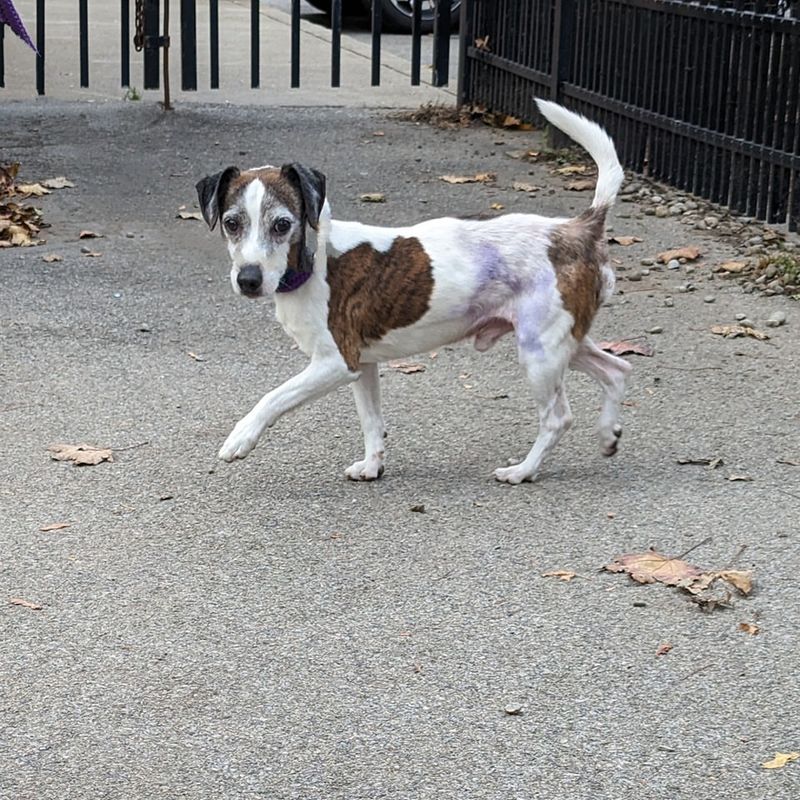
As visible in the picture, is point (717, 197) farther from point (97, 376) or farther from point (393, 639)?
point (393, 639)

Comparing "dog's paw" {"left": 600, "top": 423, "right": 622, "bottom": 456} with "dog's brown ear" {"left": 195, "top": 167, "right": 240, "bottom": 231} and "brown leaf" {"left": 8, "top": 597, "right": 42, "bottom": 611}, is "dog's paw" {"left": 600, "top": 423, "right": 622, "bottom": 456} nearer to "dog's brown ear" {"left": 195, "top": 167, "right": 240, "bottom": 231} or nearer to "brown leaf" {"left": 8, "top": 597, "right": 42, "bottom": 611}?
"dog's brown ear" {"left": 195, "top": 167, "right": 240, "bottom": 231}

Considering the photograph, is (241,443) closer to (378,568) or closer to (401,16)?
(378,568)

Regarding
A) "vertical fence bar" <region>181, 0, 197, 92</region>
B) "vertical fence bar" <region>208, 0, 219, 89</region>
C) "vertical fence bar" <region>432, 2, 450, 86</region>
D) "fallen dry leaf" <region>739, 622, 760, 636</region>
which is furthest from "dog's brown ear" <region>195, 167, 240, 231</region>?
"vertical fence bar" <region>432, 2, 450, 86</region>

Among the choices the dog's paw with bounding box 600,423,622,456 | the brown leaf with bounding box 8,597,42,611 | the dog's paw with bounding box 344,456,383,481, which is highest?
the dog's paw with bounding box 600,423,622,456

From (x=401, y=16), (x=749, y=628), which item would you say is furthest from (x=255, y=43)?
(x=749, y=628)

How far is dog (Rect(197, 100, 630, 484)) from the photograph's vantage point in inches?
212

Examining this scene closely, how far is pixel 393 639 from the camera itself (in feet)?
14.6

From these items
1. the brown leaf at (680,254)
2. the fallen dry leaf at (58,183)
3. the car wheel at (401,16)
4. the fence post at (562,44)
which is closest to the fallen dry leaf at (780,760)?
the brown leaf at (680,254)

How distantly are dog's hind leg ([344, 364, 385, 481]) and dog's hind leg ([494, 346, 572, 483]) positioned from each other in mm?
424

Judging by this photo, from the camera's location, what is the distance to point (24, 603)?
466cm

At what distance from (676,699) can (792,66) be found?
18.7 feet

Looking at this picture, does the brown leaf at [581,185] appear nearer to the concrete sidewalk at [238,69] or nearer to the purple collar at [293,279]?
the concrete sidewalk at [238,69]

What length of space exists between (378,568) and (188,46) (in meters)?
8.78

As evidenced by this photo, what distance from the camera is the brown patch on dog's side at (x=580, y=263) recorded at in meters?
5.55
